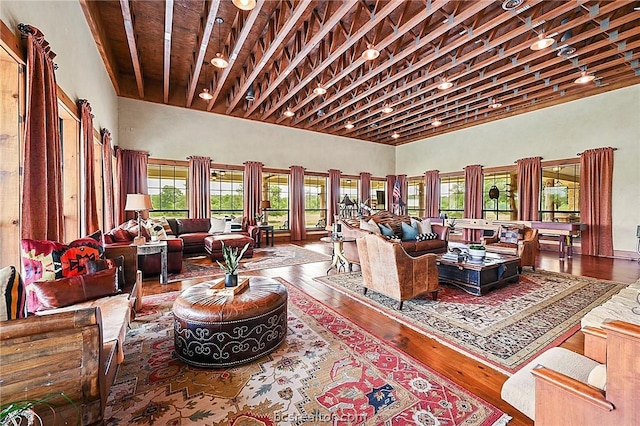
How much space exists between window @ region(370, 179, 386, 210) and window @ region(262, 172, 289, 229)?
130 inches

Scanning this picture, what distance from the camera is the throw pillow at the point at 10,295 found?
4.44 ft

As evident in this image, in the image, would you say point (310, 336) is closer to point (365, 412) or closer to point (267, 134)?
point (365, 412)

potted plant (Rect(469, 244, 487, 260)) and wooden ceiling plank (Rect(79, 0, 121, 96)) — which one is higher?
wooden ceiling plank (Rect(79, 0, 121, 96))

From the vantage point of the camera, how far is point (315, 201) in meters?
10.3

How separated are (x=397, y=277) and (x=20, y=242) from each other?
3325 millimetres

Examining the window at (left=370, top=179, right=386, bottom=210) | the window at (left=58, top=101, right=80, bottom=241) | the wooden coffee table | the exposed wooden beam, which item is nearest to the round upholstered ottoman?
the window at (left=58, top=101, right=80, bottom=241)

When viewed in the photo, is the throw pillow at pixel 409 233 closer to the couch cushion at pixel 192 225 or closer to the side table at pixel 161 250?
the side table at pixel 161 250

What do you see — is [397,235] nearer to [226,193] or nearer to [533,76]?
[533,76]

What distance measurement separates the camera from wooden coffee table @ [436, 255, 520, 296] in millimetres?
3613

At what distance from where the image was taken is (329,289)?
3990 millimetres

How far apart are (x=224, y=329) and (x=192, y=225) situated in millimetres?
5706

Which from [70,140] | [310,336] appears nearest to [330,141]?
[70,140]

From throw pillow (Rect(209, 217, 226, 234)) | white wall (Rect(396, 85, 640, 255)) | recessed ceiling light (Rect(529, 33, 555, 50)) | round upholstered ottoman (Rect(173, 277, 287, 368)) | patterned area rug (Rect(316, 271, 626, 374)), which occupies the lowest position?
patterned area rug (Rect(316, 271, 626, 374))

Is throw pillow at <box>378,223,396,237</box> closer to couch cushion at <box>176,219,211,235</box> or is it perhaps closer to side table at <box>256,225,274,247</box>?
side table at <box>256,225,274,247</box>
